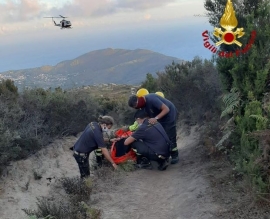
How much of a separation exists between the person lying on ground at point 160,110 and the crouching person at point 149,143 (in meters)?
0.30

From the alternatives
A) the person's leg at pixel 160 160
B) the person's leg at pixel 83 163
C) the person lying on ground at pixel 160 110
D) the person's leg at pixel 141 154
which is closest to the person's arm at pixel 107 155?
the person's leg at pixel 83 163

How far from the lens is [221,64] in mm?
7164

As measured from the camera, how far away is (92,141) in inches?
303

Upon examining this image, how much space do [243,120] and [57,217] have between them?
3.12 metres

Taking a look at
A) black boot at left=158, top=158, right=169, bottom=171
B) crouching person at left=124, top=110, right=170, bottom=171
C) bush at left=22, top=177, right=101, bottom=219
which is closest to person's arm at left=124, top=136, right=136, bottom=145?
crouching person at left=124, top=110, right=170, bottom=171

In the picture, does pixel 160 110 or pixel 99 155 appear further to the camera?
pixel 160 110

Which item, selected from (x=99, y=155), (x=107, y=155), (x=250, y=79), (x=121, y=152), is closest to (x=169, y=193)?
(x=107, y=155)

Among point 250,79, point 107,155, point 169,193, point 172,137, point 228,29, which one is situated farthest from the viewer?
point 172,137

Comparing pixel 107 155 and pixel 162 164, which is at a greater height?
pixel 107 155

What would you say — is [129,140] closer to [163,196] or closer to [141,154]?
A: [141,154]

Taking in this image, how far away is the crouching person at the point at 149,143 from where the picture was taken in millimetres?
7695

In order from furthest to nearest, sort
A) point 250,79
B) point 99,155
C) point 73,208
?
point 99,155 → point 250,79 → point 73,208

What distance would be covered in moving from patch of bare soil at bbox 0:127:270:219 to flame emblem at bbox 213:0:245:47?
7.59 feet

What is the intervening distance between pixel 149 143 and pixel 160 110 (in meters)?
0.96
